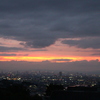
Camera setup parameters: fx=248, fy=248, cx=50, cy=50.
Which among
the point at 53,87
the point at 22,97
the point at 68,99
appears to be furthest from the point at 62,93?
the point at 53,87

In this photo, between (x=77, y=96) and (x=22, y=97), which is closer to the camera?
(x=77, y=96)

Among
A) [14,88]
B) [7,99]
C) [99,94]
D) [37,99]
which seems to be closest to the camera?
[99,94]

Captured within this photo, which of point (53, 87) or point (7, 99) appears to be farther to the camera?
point (53, 87)

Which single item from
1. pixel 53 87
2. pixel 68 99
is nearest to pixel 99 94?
pixel 68 99

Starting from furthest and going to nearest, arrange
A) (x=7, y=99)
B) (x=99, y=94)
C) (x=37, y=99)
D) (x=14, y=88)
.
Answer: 1. (x=14, y=88)
2. (x=37, y=99)
3. (x=7, y=99)
4. (x=99, y=94)

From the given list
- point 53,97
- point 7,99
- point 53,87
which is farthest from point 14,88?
point 53,97

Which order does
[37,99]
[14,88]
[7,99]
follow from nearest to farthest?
1. [7,99]
2. [37,99]
3. [14,88]

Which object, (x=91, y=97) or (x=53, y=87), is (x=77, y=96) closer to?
(x=91, y=97)

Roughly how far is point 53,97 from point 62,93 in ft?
2.73

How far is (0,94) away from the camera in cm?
2670

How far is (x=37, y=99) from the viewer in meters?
29.0

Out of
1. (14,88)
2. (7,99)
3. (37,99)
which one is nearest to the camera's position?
(7,99)

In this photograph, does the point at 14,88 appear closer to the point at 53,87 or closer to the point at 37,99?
the point at 53,87

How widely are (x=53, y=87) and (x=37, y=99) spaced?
788 centimetres
